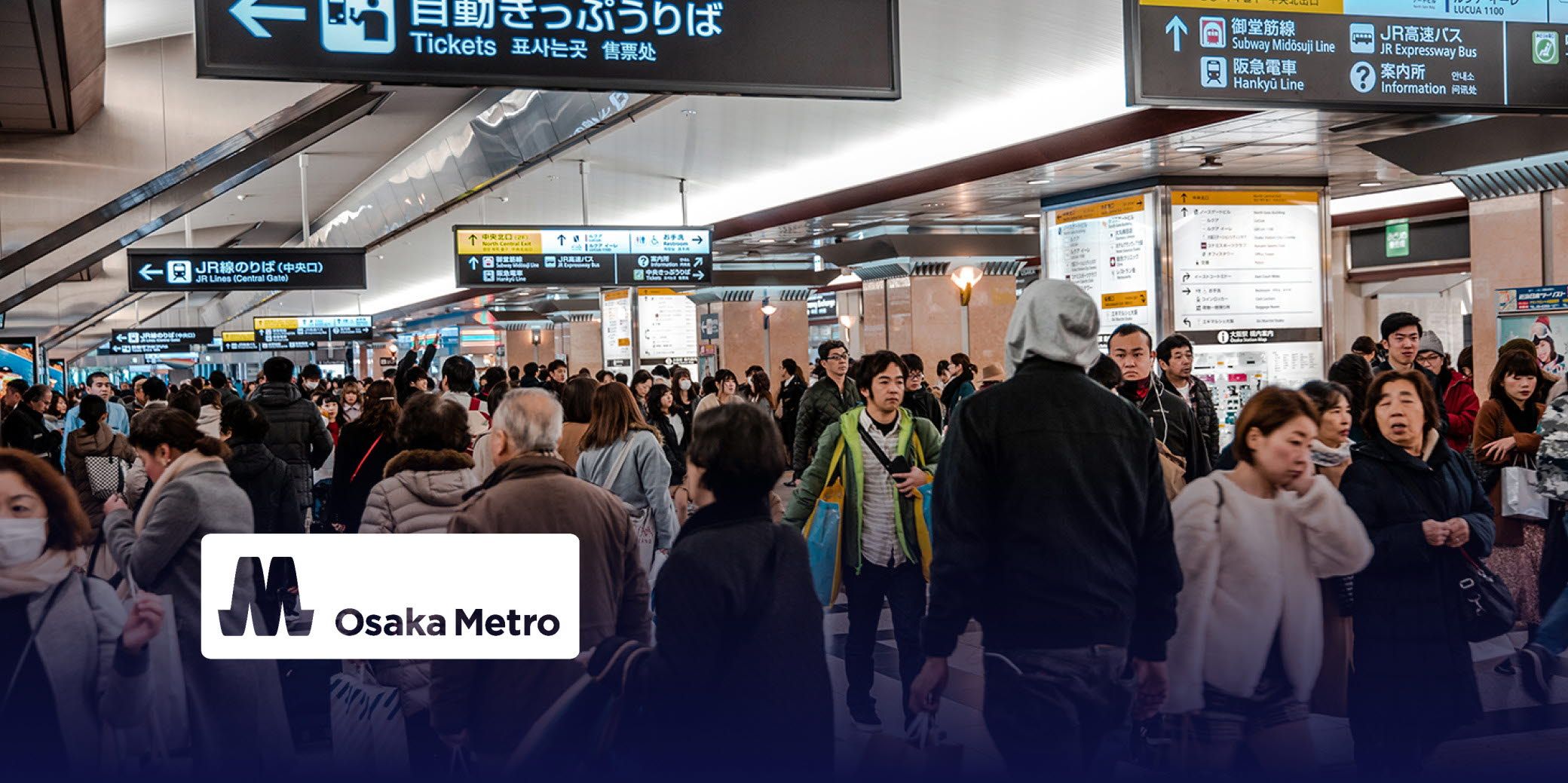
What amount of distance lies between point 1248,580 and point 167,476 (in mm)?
3000

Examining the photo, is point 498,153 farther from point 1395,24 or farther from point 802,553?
point 802,553

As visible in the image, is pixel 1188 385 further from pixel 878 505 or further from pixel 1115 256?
pixel 1115 256

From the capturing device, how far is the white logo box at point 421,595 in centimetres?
302

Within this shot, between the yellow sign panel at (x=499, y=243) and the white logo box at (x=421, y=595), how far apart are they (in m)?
8.92

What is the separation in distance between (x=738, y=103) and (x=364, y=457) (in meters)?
5.24

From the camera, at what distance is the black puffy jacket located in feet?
23.5

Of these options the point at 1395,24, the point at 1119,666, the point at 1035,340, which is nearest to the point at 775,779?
the point at 1119,666

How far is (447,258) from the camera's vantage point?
2208 centimetres

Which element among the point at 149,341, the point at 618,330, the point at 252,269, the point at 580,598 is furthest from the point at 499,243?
the point at 149,341

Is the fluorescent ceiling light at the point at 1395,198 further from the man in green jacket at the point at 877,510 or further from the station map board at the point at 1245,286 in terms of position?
the man in green jacket at the point at 877,510

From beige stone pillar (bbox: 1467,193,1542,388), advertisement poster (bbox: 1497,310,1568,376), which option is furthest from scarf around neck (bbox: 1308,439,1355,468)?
beige stone pillar (bbox: 1467,193,1542,388)

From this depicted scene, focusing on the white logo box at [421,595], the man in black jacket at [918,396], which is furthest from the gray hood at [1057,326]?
A: the man in black jacket at [918,396]

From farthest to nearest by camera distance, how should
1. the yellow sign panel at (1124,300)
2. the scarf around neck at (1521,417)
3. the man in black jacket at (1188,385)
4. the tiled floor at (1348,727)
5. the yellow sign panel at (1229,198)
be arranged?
1. the yellow sign panel at (1124,300)
2. the yellow sign panel at (1229,198)
3. the scarf around neck at (1521,417)
4. the man in black jacket at (1188,385)
5. the tiled floor at (1348,727)

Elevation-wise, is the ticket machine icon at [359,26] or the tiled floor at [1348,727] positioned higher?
the ticket machine icon at [359,26]
